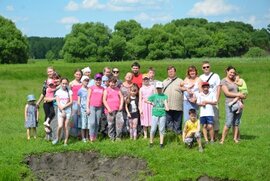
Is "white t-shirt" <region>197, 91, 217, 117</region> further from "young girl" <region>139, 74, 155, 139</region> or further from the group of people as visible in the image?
"young girl" <region>139, 74, 155, 139</region>

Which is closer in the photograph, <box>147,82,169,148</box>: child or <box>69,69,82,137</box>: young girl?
<box>147,82,169,148</box>: child

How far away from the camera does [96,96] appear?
14164 millimetres

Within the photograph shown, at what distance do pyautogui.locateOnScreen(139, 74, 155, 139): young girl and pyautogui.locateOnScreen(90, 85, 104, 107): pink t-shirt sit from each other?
1213 mm

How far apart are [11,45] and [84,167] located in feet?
208

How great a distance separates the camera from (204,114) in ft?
44.5

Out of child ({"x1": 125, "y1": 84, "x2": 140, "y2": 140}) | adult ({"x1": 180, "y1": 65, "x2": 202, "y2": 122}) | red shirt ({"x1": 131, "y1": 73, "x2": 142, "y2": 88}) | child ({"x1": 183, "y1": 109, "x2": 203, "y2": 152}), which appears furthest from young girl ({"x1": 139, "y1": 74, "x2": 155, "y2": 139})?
child ({"x1": 183, "y1": 109, "x2": 203, "y2": 152})

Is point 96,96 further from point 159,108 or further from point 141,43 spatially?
point 141,43

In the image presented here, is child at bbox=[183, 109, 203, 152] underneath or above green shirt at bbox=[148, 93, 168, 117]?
underneath

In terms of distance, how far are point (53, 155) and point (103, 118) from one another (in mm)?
2225

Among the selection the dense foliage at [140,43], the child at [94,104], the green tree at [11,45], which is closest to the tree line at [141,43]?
the dense foliage at [140,43]

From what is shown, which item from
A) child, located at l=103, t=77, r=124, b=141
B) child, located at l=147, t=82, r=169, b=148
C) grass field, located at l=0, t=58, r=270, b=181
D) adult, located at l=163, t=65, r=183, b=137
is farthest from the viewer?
child, located at l=103, t=77, r=124, b=141

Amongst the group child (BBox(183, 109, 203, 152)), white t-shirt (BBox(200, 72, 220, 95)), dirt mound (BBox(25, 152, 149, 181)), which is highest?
white t-shirt (BBox(200, 72, 220, 95))

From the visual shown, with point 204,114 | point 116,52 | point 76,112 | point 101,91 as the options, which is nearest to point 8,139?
point 76,112

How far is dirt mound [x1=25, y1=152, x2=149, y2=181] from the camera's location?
12430 mm
